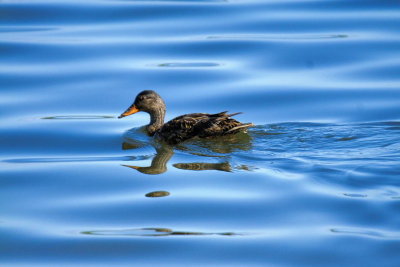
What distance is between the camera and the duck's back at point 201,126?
9.05 meters

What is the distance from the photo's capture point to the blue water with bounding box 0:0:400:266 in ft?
19.7

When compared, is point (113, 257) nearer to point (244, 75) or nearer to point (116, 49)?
point (244, 75)

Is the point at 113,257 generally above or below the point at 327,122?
below

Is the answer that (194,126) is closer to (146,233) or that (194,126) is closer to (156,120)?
(156,120)

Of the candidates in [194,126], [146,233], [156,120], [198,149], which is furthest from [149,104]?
[146,233]

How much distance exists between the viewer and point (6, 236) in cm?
635

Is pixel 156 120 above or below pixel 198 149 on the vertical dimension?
above

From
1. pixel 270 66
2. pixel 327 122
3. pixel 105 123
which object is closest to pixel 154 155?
pixel 105 123

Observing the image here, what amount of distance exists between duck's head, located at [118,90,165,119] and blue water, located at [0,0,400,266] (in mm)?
316

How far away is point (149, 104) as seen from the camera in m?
10.2

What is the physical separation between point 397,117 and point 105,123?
165 inches

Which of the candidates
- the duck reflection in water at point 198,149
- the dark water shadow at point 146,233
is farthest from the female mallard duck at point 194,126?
the dark water shadow at point 146,233

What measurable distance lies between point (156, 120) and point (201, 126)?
1.31 m

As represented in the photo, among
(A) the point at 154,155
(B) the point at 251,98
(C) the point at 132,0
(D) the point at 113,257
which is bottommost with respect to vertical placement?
(D) the point at 113,257
